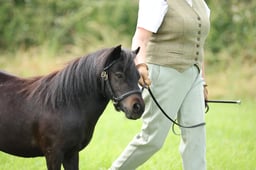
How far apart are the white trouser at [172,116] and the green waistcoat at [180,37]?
0.08 m

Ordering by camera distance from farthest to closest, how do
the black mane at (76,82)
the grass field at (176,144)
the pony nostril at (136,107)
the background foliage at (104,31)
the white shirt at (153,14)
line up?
1. the background foliage at (104,31)
2. the grass field at (176,144)
3. the white shirt at (153,14)
4. the black mane at (76,82)
5. the pony nostril at (136,107)

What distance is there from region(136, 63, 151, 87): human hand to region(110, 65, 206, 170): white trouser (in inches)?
12.8

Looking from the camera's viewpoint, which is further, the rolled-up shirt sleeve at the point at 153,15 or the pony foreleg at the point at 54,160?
the rolled-up shirt sleeve at the point at 153,15

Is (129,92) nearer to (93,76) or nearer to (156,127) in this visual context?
(93,76)

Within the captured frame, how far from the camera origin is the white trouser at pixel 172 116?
17.4 feet

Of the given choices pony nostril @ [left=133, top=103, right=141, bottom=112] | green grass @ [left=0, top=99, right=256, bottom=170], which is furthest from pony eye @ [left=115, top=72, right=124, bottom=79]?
green grass @ [left=0, top=99, right=256, bottom=170]

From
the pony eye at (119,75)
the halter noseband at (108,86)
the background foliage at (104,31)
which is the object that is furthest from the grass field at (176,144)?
the background foliage at (104,31)

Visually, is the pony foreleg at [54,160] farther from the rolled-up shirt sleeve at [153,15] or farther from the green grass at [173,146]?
the green grass at [173,146]

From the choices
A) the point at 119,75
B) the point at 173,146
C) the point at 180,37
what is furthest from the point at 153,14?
the point at 173,146

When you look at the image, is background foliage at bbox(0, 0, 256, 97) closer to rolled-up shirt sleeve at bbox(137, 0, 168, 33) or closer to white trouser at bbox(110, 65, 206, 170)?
white trouser at bbox(110, 65, 206, 170)

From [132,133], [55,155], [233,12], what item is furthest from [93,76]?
[233,12]

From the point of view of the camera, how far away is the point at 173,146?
27.9 feet

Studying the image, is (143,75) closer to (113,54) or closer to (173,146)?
(113,54)

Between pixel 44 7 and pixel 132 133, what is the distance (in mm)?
9525
